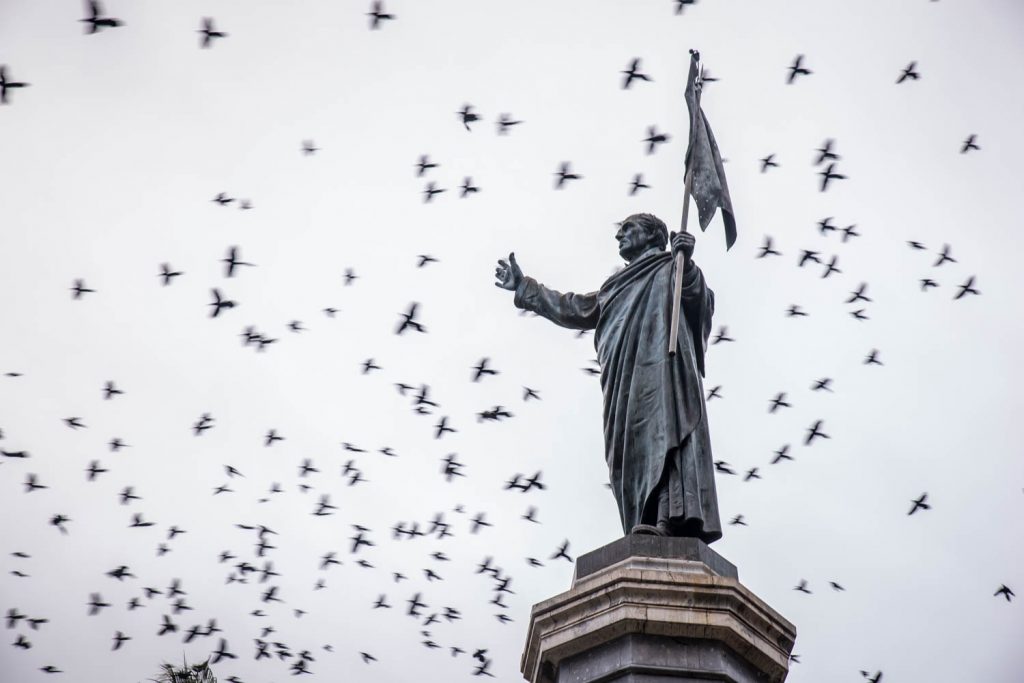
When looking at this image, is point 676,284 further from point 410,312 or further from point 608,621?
point 410,312

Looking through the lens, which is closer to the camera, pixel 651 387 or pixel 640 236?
pixel 651 387

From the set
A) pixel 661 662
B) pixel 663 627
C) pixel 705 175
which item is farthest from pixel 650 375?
pixel 661 662

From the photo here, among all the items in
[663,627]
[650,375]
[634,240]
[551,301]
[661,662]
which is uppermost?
[634,240]

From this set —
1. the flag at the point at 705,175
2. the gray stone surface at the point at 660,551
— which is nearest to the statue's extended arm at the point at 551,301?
the flag at the point at 705,175

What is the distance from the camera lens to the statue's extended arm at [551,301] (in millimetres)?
10086

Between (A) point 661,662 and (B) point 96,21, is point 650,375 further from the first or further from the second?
(B) point 96,21

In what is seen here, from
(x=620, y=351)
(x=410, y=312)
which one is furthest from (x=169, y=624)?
(x=620, y=351)

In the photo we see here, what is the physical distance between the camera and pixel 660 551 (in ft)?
26.6

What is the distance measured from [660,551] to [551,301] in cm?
274

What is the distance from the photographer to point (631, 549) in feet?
26.7

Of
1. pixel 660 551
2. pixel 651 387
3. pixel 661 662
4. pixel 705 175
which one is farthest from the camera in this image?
pixel 705 175

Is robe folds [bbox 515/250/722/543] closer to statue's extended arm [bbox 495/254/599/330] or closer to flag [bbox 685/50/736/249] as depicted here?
statue's extended arm [bbox 495/254/599/330]

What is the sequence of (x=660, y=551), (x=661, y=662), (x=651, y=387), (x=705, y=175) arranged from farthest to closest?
(x=705, y=175) < (x=651, y=387) < (x=660, y=551) < (x=661, y=662)

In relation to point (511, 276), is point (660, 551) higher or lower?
lower
